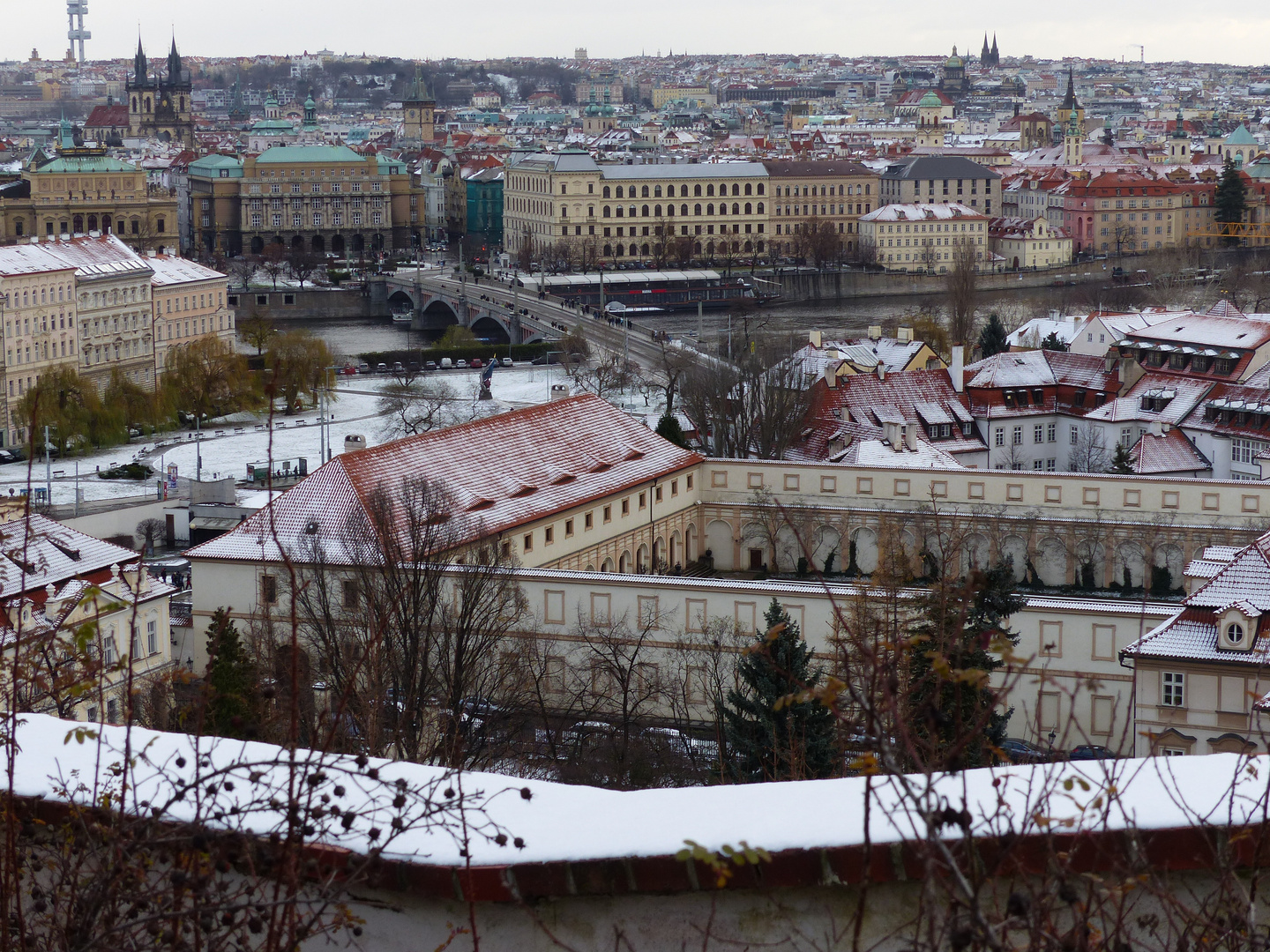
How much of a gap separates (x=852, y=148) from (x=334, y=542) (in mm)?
114869

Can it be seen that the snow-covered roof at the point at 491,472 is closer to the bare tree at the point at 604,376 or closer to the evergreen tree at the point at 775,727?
the evergreen tree at the point at 775,727

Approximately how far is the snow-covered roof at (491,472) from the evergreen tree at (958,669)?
7.14 metres

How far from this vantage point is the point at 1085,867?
16.3 feet

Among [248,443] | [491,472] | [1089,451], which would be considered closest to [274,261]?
[248,443]

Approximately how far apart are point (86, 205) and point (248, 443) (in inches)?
1834

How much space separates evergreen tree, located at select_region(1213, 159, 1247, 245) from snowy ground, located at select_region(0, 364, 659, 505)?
2132 inches

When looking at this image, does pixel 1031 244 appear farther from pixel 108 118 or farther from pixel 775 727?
pixel 108 118

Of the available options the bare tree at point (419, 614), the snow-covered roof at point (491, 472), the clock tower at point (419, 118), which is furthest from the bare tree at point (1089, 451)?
the clock tower at point (419, 118)

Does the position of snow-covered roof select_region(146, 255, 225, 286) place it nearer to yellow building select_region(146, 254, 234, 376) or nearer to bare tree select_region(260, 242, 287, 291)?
yellow building select_region(146, 254, 234, 376)

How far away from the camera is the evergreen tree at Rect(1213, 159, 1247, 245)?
338 feet

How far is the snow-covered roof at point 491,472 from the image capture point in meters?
26.3

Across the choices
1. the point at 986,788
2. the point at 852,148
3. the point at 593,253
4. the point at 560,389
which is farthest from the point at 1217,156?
the point at 986,788

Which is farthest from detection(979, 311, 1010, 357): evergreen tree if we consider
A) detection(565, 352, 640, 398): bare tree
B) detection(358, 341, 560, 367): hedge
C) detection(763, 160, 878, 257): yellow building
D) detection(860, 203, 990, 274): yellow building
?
detection(763, 160, 878, 257): yellow building

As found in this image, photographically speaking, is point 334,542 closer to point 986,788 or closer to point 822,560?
point 822,560
